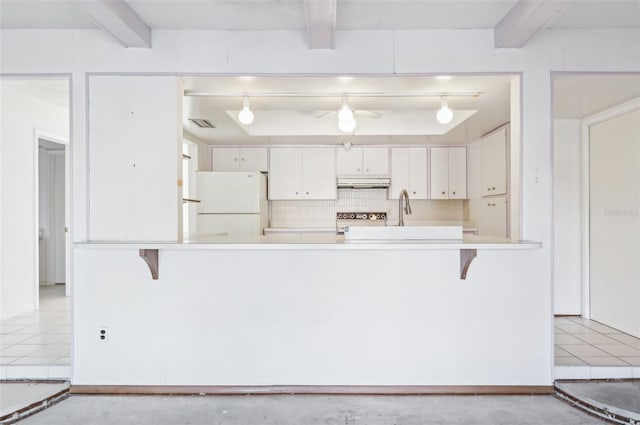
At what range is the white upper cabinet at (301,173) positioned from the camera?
5418mm

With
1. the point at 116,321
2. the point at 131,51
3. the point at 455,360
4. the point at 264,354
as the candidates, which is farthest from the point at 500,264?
the point at 131,51

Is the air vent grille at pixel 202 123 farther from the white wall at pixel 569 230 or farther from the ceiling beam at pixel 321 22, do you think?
the white wall at pixel 569 230

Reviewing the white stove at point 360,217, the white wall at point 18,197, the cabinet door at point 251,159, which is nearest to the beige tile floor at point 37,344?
the white wall at point 18,197

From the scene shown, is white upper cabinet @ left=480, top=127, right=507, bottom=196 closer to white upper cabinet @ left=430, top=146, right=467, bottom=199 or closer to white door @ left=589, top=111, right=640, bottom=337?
white upper cabinet @ left=430, top=146, right=467, bottom=199

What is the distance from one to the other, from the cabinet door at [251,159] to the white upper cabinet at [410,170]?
71.5 inches

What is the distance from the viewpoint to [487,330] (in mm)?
2564

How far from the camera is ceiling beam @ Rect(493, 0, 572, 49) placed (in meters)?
2.08

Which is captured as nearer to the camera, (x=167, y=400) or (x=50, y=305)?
(x=167, y=400)

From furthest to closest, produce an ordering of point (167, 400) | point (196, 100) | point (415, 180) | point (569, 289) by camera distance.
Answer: point (415, 180), point (569, 289), point (196, 100), point (167, 400)

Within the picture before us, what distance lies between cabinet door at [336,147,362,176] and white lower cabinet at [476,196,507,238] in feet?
5.48

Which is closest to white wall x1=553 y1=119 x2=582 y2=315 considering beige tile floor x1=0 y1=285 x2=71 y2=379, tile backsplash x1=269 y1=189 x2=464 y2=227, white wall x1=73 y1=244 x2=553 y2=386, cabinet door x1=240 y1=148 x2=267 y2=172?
tile backsplash x1=269 y1=189 x2=464 y2=227

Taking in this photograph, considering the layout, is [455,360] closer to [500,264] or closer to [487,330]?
[487,330]

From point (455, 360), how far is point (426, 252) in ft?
2.38

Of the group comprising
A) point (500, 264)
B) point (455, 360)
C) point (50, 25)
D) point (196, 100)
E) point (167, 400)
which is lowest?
point (167, 400)
